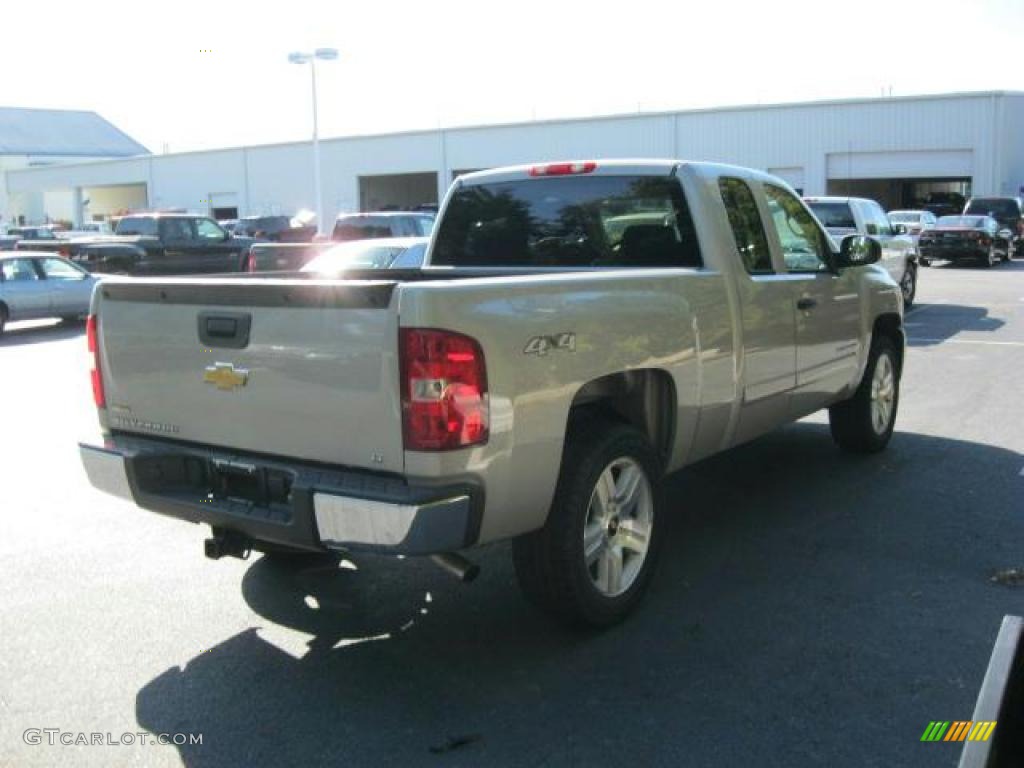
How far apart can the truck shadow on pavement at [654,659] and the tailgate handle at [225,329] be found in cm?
132

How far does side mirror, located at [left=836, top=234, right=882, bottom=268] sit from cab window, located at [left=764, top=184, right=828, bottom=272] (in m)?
0.14

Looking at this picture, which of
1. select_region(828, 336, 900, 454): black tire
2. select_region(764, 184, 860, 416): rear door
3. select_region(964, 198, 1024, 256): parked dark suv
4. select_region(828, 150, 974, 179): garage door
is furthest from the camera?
select_region(828, 150, 974, 179): garage door

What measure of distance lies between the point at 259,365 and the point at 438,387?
0.82 meters

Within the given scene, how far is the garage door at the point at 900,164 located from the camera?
46.1 metres

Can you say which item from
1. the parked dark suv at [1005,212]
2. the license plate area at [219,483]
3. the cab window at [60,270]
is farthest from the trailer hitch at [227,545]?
the parked dark suv at [1005,212]

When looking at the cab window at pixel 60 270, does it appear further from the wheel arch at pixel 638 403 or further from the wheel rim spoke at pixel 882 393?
the wheel arch at pixel 638 403

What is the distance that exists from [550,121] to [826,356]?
49.9 meters

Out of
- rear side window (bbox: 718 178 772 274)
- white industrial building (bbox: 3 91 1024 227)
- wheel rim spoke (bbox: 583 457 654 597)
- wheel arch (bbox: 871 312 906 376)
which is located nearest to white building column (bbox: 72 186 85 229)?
white industrial building (bbox: 3 91 1024 227)

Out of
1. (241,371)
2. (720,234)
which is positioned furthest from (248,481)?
(720,234)

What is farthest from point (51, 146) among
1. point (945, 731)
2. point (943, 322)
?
point (945, 731)

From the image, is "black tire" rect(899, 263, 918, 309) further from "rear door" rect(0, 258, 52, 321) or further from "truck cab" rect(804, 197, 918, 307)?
"rear door" rect(0, 258, 52, 321)

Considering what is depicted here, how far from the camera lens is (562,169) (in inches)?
229

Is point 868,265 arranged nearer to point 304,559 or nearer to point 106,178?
point 304,559

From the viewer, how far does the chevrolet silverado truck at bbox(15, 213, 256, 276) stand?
25328 mm
